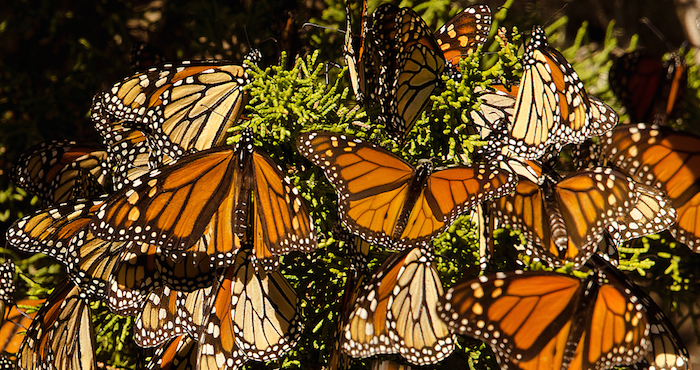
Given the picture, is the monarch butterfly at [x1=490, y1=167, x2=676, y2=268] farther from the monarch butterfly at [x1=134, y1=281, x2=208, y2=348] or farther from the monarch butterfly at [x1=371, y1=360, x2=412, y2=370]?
the monarch butterfly at [x1=134, y1=281, x2=208, y2=348]

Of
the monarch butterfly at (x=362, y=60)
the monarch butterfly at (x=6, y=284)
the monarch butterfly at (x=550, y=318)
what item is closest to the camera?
the monarch butterfly at (x=550, y=318)

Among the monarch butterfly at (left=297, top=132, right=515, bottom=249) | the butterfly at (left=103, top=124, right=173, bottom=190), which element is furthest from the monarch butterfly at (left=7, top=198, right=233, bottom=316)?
the monarch butterfly at (left=297, top=132, right=515, bottom=249)

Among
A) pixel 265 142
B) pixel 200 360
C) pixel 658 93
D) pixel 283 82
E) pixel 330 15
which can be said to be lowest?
pixel 200 360

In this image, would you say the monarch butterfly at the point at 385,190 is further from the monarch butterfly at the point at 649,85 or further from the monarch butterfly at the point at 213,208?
the monarch butterfly at the point at 649,85

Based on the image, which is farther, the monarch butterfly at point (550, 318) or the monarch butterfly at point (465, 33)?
the monarch butterfly at point (465, 33)

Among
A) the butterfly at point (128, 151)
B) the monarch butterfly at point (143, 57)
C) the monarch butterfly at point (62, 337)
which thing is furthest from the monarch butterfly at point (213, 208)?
the monarch butterfly at point (143, 57)

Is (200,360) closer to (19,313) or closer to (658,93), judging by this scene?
(19,313)

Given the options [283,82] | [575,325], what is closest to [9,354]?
[283,82]
